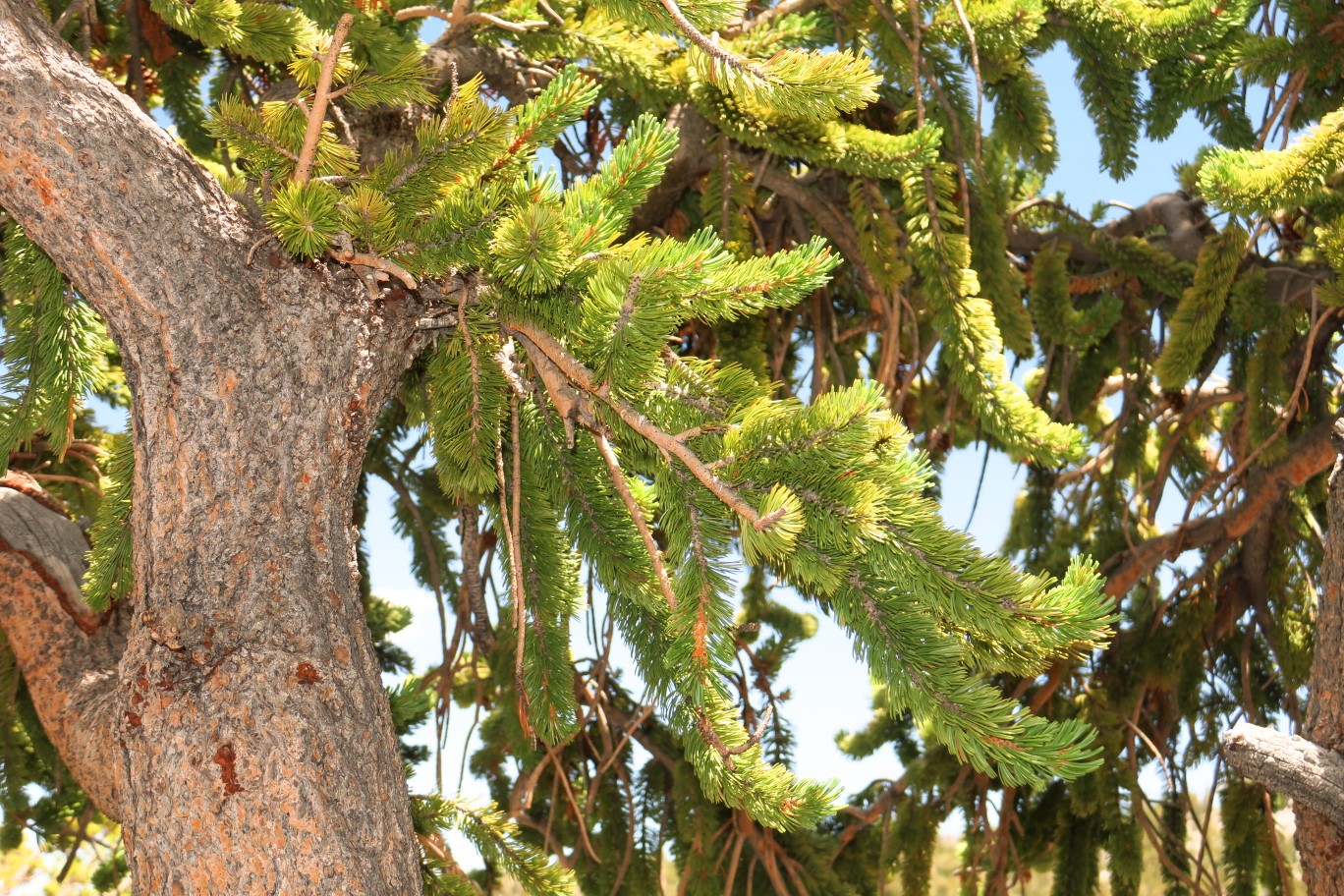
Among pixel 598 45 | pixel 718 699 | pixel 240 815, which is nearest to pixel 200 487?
pixel 240 815

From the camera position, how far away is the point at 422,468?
3.03m

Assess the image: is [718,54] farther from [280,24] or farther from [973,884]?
[973,884]

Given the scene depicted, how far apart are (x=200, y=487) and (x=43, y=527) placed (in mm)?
891

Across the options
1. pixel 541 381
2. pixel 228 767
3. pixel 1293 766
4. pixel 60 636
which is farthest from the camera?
pixel 60 636

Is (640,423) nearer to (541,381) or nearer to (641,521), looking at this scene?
(641,521)

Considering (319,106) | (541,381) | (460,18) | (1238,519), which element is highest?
(1238,519)

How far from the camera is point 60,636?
1.84 m

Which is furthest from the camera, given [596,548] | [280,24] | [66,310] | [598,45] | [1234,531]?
[1234,531]

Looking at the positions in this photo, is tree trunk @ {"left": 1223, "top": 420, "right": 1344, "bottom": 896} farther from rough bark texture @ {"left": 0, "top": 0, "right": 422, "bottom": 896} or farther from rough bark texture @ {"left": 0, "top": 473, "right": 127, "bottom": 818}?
rough bark texture @ {"left": 0, "top": 473, "right": 127, "bottom": 818}

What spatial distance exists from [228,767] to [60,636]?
36.8 inches

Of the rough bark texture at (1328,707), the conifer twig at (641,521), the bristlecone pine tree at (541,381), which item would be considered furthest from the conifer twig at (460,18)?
the rough bark texture at (1328,707)

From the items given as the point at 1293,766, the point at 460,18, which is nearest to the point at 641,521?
the point at 460,18

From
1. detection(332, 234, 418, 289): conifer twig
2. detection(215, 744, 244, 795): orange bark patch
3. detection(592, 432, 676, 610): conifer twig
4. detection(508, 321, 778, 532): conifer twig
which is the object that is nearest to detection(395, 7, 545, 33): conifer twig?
detection(332, 234, 418, 289): conifer twig

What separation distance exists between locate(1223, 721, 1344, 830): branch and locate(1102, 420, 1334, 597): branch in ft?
3.65
